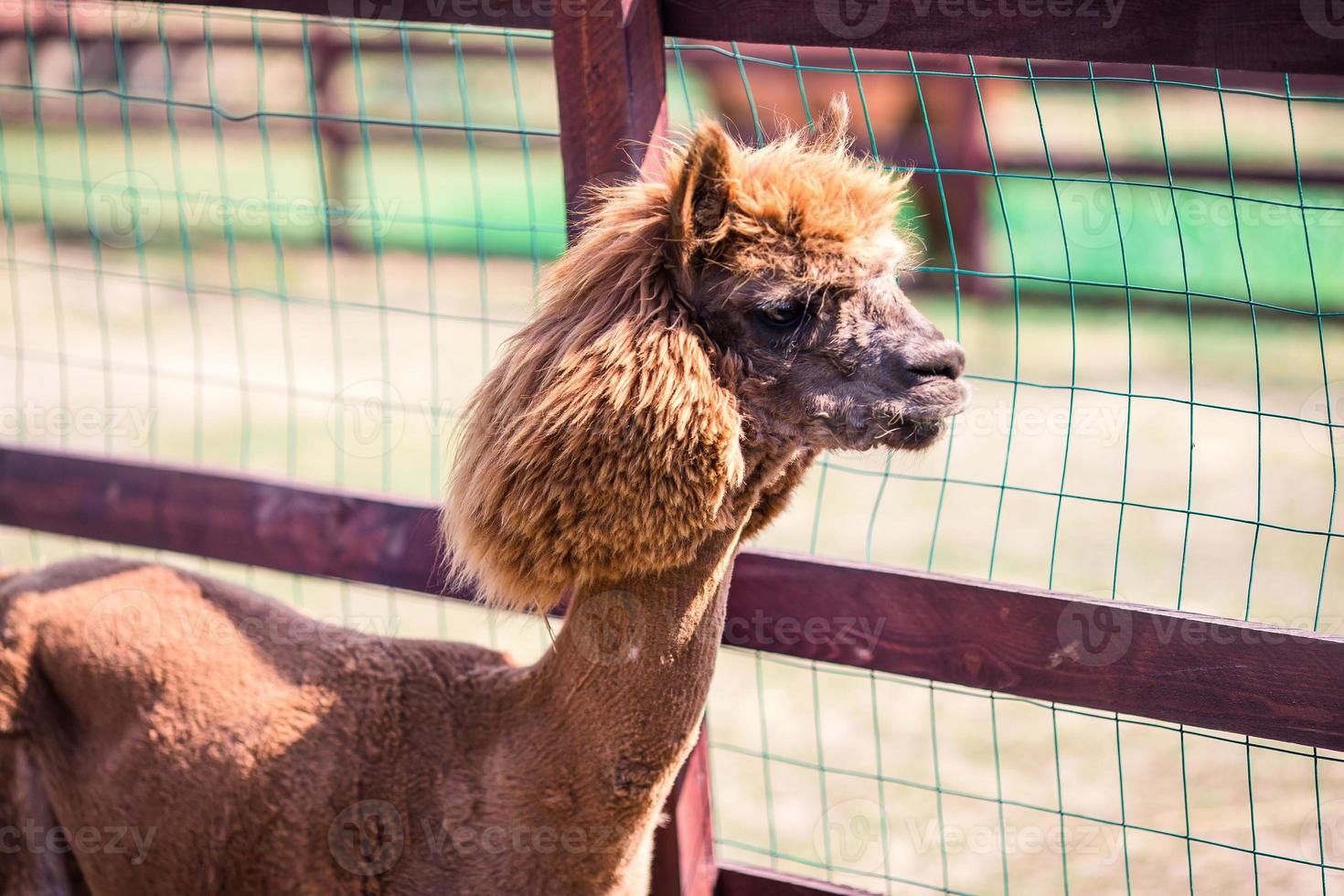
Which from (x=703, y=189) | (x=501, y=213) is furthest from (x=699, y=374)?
(x=501, y=213)

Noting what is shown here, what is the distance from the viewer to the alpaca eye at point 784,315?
193 cm

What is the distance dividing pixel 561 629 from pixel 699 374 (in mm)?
621

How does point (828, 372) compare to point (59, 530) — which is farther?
point (59, 530)

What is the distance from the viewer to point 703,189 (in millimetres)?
1919

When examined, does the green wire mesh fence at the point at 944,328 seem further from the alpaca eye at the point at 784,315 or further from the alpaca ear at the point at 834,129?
the alpaca eye at the point at 784,315

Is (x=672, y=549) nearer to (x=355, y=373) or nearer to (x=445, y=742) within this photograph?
(x=445, y=742)

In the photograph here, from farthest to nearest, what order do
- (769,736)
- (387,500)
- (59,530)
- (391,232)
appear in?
(391,232) < (769,736) < (59,530) < (387,500)

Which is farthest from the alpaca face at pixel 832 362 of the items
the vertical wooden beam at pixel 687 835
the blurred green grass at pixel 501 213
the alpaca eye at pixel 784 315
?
the blurred green grass at pixel 501 213

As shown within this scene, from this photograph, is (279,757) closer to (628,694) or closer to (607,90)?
(628,694)

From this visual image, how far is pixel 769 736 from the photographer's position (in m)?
4.23

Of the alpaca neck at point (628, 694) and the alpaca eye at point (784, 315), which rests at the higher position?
the alpaca eye at point (784, 315)

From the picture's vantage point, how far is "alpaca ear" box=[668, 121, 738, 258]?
6.14 ft

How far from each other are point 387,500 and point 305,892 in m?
0.96

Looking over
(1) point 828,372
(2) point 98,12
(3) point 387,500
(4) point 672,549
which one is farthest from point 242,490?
(2) point 98,12
